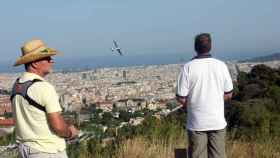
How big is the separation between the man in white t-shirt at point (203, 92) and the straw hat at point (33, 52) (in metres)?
1.37

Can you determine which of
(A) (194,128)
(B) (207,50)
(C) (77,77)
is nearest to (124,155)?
(A) (194,128)

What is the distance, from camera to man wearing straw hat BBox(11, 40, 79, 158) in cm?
362

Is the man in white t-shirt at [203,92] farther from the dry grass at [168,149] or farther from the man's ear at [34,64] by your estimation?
the man's ear at [34,64]

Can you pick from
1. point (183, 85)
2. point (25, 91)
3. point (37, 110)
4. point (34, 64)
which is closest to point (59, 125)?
point (37, 110)

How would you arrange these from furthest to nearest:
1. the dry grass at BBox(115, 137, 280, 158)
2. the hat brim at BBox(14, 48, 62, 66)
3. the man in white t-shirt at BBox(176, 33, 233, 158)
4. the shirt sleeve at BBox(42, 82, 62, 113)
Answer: the dry grass at BBox(115, 137, 280, 158) → the man in white t-shirt at BBox(176, 33, 233, 158) → the hat brim at BBox(14, 48, 62, 66) → the shirt sleeve at BBox(42, 82, 62, 113)

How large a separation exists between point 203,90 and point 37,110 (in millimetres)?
1591

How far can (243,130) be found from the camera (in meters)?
7.45

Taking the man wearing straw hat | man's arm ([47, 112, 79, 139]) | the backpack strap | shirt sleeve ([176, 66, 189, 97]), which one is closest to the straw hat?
the man wearing straw hat

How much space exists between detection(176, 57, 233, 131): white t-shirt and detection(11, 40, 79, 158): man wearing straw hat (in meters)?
1.28

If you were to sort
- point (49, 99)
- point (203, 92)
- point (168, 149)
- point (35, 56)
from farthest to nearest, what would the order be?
point (168, 149) < point (203, 92) < point (35, 56) < point (49, 99)

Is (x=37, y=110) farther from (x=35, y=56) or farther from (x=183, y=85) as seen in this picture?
(x=183, y=85)

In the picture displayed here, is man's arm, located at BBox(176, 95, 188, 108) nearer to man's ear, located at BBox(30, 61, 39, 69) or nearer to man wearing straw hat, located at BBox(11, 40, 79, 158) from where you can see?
man wearing straw hat, located at BBox(11, 40, 79, 158)

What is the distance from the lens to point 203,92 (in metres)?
4.71

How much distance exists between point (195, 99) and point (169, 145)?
1553mm
